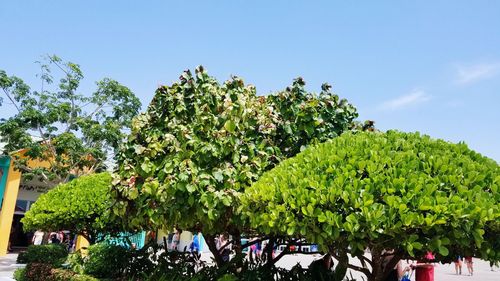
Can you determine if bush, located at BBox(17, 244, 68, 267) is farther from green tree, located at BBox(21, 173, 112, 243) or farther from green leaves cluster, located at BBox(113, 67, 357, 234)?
green leaves cluster, located at BBox(113, 67, 357, 234)

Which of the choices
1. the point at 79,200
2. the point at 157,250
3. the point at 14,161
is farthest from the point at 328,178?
the point at 14,161

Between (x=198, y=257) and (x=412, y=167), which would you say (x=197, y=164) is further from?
(x=198, y=257)

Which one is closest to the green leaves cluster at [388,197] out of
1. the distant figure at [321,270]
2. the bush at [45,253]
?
the distant figure at [321,270]

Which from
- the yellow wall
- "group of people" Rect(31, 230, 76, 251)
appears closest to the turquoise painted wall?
the yellow wall

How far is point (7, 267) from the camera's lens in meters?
16.7

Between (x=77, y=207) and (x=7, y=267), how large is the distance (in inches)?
373

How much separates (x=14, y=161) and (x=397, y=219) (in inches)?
726

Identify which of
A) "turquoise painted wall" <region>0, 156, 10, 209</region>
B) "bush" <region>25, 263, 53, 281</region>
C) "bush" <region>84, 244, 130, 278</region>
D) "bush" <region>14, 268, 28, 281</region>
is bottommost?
"bush" <region>14, 268, 28, 281</region>

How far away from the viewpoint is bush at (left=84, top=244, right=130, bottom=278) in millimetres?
8988

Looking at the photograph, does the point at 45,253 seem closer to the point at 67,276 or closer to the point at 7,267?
the point at 7,267

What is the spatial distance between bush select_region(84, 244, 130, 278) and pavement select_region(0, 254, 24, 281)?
244 inches

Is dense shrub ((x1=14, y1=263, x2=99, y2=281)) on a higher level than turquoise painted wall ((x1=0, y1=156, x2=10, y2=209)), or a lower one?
lower

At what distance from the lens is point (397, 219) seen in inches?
136

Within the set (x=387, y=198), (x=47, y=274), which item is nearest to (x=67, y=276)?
(x=47, y=274)
